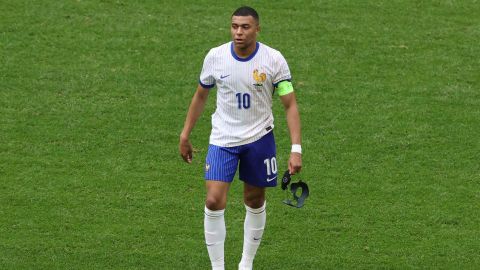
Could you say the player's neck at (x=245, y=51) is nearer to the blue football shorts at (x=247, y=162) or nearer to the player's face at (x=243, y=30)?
the player's face at (x=243, y=30)

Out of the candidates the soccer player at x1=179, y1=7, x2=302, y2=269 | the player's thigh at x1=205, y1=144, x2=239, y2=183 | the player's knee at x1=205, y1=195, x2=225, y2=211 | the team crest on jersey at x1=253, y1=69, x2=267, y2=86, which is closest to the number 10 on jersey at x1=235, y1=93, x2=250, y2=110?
the soccer player at x1=179, y1=7, x2=302, y2=269

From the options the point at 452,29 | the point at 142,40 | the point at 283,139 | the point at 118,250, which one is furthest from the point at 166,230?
the point at 452,29

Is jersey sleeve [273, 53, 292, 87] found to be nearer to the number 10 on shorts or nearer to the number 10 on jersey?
the number 10 on jersey

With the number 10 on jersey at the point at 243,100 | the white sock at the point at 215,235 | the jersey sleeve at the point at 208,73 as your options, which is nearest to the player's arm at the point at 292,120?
the number 10 on jersey at the point at 243,100

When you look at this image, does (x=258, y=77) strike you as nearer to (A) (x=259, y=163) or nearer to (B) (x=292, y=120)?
(B) (x=292, y=120)

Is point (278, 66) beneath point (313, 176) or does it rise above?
above

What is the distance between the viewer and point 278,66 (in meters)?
10.3

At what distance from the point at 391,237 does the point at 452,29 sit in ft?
21.1

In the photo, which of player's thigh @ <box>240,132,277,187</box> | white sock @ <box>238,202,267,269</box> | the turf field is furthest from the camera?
the turf field

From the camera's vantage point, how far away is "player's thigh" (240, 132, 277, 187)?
10453mm

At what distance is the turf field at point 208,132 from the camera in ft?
37.6

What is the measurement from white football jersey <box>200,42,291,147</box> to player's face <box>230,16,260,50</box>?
0.54 ft

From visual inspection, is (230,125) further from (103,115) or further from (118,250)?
(103,115)

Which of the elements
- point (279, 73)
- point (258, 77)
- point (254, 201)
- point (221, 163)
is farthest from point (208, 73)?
point (254, 201)
